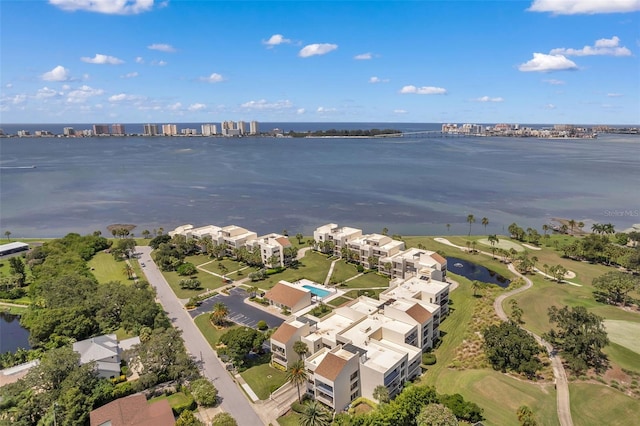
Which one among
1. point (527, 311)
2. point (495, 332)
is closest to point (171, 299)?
point (495, 332)

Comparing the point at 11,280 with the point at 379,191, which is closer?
the point at 11,280

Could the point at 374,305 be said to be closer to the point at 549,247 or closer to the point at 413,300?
the point at 413,300

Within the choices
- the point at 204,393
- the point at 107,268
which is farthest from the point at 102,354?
the point at 107,268

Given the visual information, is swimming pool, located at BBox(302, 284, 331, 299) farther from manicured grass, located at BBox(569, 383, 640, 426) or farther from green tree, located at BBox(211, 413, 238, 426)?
manicured grass, located at BBox(569, 383, 640, 426)

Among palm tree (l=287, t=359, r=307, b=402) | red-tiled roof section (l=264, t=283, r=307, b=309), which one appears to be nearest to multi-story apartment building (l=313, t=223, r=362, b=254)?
red-tiled roof section (l=264, t=283, r=307, b=309)

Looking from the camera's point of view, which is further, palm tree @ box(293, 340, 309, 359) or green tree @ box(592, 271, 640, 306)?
green tree @ box(592, 271, 640, 306)

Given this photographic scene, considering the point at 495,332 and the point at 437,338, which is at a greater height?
the point at 495,332

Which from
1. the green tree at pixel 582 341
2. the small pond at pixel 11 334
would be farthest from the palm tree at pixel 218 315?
the green tree at pixel 582 341
